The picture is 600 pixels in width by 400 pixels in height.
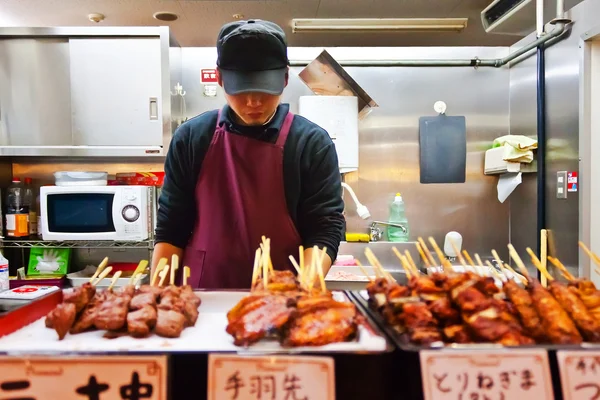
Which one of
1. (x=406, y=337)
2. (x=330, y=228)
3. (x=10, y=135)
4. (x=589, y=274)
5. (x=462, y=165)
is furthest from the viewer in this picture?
(x=462, y=165)

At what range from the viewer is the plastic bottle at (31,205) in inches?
159

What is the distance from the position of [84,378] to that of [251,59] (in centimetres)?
124

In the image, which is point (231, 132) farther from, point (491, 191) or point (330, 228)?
point (491, 191)

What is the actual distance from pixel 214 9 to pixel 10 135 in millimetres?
2452

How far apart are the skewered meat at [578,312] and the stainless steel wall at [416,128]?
3143 millimetres

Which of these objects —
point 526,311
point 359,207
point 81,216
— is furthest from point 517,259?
point 81,216

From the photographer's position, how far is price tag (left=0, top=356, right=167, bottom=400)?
88cm

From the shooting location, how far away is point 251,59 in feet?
5.71

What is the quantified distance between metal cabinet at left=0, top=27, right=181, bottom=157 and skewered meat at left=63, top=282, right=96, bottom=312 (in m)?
2.65

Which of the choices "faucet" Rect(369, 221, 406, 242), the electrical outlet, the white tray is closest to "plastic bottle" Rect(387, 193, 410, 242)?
"faucet" Rect(369, 221, 406, 242)

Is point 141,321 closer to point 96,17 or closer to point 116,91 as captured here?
point 116,91

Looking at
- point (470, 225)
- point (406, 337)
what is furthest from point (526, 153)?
point (406, 337)

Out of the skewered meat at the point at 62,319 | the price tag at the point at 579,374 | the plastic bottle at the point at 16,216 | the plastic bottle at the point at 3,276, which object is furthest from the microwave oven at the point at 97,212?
the price tag at the point at 579,374

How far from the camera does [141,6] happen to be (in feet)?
16.4
